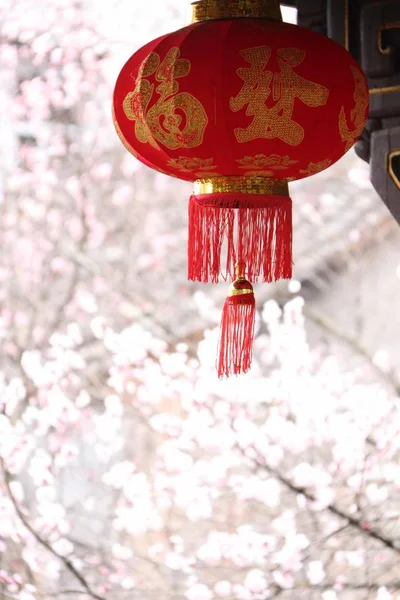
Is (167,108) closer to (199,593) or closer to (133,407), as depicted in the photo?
(133,407)

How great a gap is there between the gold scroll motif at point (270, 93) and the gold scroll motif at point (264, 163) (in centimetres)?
5

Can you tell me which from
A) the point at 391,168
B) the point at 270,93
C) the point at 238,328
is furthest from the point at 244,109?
the point at 391,168

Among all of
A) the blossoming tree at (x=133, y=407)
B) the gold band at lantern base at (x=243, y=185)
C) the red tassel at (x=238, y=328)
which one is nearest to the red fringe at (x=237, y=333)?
the red tassel at (x=238, y=328)

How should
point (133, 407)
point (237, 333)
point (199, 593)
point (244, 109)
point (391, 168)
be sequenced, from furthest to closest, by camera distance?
1. point (133, 407)
2. point (199, 593)
3. point (391, 168)
4. point (237, 333)
5. point (244, 109)

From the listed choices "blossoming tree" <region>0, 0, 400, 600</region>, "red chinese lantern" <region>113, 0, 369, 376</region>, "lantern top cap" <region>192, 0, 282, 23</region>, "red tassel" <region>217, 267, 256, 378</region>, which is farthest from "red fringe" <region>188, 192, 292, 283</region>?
"blossoming tree" <region>0, 0, 400, 600</region>

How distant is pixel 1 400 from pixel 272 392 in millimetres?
1102

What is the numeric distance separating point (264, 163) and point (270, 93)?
0.44 feet

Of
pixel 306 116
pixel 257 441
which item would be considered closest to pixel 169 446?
pixel 257 441

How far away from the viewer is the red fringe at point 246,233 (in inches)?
66.3

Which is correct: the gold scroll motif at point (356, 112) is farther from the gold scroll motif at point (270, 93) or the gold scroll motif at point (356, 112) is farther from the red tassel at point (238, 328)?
the red tassel at point (238, 328)

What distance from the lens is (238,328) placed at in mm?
1853

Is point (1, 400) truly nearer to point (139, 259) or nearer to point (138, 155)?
point (139, 259)

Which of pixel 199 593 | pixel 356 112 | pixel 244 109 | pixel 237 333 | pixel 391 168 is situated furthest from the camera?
pixel 199 593

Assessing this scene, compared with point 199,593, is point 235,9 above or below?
above
